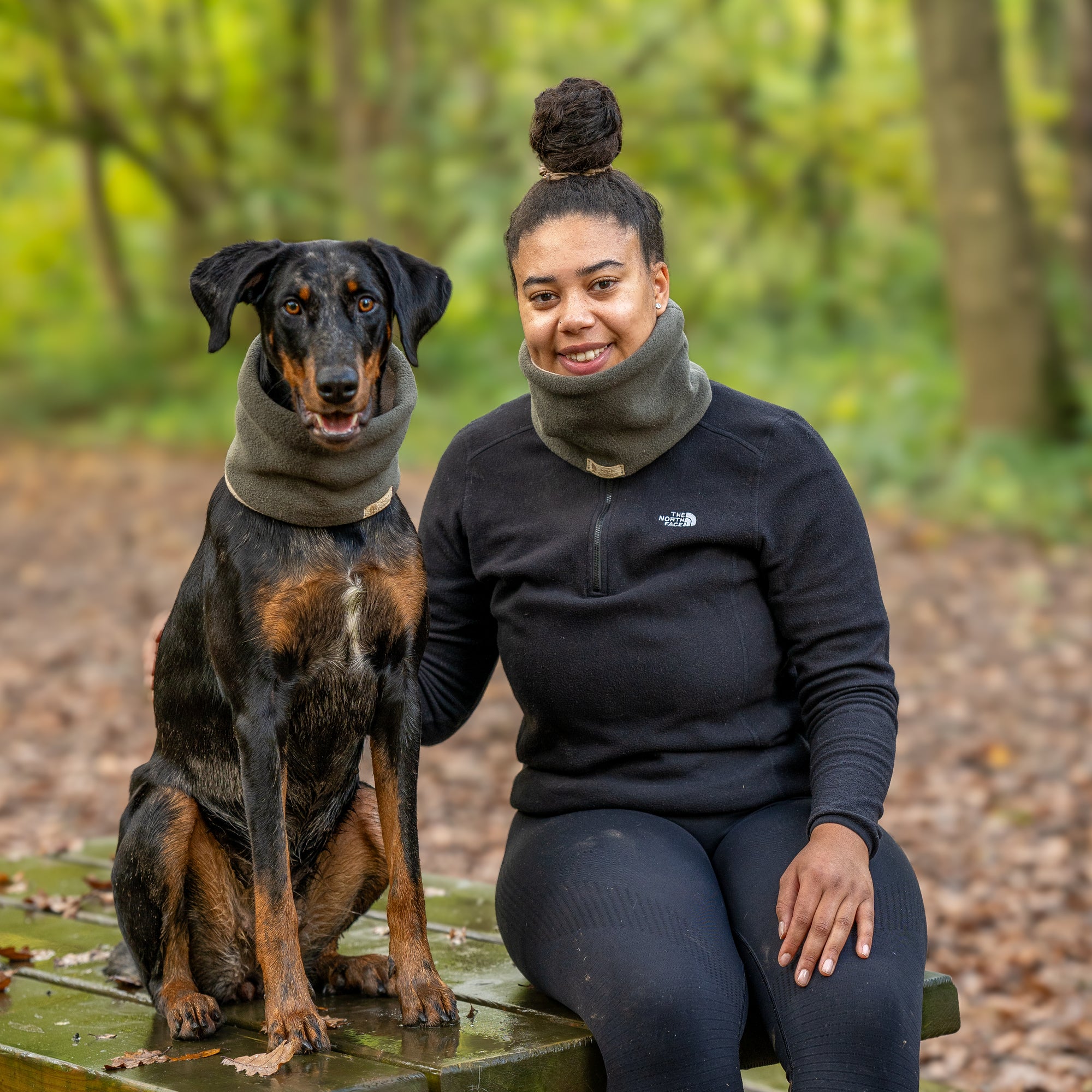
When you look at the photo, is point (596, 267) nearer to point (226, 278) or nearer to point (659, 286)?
point (659, 286)

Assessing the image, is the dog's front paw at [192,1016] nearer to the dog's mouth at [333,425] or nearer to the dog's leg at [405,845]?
the dog's leg at [405,845]

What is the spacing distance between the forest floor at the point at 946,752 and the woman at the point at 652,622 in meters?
1.73

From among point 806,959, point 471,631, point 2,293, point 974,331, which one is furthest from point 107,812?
point 2,293

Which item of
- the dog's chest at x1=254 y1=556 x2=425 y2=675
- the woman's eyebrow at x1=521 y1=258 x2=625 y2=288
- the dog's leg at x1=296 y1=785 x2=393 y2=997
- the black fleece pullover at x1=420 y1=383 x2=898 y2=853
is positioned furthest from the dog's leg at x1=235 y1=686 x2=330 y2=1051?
the woman's eyebrow at x1=521 y1=258 x2=625 y2=288

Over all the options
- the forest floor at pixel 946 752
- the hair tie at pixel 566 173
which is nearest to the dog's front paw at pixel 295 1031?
the hair tie at pixel 566 173

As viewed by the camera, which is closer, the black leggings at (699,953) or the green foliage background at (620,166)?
the black leggings at (699,953)

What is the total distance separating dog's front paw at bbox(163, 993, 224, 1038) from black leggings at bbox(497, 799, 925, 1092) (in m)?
0.59

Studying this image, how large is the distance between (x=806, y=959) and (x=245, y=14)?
1736 centimetres

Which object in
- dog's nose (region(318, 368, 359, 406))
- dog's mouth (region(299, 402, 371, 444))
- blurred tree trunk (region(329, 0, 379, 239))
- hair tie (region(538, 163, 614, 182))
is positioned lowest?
dog's mouth (region(299, 402, 371, 444))

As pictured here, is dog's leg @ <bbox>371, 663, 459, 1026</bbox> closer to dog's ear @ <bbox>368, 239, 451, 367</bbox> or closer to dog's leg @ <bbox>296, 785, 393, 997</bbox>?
dog's leg @ <bbox>296, 785, 393, 997</bbox>

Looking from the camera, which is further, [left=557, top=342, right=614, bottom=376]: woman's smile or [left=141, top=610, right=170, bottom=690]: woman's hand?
[left=141, top=610, right=170, bottom=690]: woman's hand

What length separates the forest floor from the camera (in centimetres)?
439

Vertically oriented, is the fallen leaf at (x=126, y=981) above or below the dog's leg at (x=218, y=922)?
below

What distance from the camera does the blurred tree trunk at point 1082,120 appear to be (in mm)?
10047
